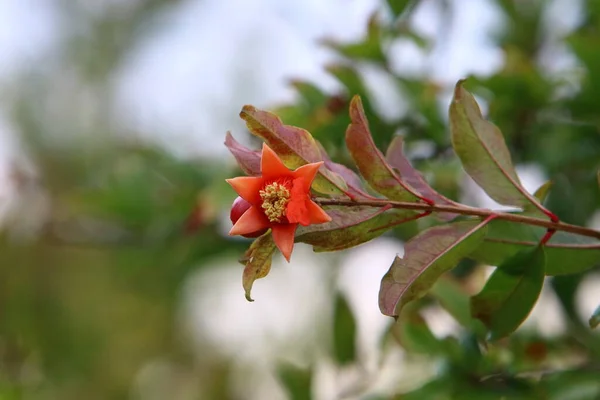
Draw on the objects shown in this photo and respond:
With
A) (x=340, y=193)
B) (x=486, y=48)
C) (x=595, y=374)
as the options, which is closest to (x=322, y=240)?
(x=340, y=193)

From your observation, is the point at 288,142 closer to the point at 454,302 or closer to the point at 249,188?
the point at 249,188

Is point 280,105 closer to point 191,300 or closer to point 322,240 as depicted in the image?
point 322,240

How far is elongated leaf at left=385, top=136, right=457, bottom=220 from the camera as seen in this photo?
266 millimetres

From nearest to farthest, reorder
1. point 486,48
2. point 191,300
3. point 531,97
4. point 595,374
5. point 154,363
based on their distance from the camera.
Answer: point 595,374 → point 531,97 → point 486,48 → point 191,300 → point 154,363

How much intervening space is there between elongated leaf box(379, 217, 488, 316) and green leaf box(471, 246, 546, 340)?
3cm

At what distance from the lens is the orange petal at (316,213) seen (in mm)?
225

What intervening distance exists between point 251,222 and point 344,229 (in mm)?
36

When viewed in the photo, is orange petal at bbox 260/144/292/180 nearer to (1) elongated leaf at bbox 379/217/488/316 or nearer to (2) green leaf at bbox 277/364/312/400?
(1) elongated leaf at bbox 379/217/488/316

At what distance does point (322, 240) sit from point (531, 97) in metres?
0.40

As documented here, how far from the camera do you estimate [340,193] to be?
0.25 m

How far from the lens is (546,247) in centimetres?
30

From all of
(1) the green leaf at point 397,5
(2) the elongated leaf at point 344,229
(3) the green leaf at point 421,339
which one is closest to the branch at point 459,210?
(2) the elongated leaf at point 344,229

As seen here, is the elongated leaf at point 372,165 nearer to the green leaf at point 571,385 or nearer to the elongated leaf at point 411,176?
the elongated leaf at point 411,176

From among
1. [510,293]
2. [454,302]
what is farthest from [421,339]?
[510,293]
